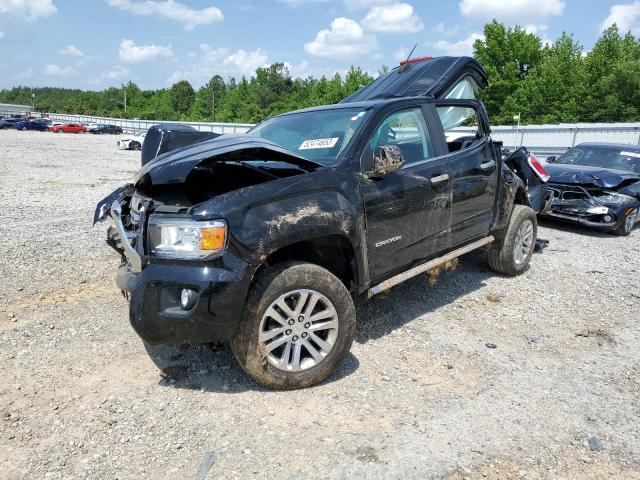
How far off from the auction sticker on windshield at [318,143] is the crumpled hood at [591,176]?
6025 mm

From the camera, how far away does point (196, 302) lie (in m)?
2.79

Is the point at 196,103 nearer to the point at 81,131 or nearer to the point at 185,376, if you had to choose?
the point at 81,131

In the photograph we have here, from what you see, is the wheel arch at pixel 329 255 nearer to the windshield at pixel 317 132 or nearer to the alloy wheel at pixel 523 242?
the windshield at pixel 317 132

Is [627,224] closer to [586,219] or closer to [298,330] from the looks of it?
[586,219]

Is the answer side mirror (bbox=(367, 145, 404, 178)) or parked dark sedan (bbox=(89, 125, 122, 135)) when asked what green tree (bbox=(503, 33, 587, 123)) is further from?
parked dark sedan (bbox=(89, 125, 122, 135))

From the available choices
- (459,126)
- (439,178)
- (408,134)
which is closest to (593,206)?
(459,126)

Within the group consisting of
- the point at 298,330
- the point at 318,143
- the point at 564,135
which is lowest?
the point at 298,330

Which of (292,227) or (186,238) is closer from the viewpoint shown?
(186,238)

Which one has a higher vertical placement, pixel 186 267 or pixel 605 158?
pixel 605 158

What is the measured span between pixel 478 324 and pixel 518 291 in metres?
1.18

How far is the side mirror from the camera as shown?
3455 mm

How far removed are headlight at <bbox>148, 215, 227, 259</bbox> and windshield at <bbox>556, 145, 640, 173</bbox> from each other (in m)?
8.65

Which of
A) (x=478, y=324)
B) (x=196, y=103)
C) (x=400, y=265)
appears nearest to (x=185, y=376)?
(x=400, y=265)

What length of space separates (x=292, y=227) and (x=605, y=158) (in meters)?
8.53
